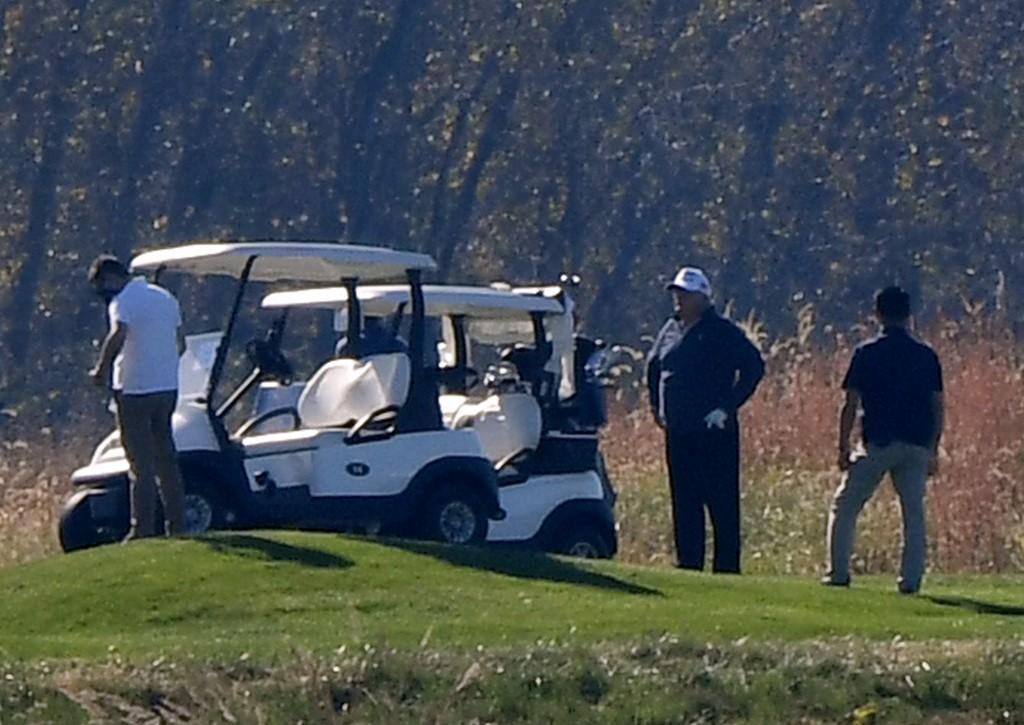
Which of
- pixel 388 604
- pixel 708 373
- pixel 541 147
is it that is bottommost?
pixel 388 604

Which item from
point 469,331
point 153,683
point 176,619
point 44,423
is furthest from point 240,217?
point 153,683

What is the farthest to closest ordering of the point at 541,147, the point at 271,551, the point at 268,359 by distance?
1. the point at 541,147
2. the point at 268,359
3. the point at 271,551

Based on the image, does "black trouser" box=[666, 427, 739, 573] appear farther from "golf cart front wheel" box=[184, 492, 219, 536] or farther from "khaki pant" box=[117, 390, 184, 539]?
"khaki pant" box=[117, 390, 184, 539]

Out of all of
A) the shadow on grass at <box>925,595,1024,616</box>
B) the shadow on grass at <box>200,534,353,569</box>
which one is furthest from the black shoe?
the shadow on grass at <box>200,534,353,569</box>

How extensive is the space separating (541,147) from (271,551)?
27032 mm

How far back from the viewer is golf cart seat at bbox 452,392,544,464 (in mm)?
18344

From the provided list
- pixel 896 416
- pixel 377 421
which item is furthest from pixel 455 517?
pixel 896 416

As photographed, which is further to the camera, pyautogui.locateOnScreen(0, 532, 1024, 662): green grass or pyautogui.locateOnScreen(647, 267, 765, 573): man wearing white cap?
pyautogui.locateOnScreen(647, 267, 765, 573): man wearing white cap

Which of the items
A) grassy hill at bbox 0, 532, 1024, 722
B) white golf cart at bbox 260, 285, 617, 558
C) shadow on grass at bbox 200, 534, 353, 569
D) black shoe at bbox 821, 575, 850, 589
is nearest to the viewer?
grassy hill at bbox 0, 532, 1024, 722

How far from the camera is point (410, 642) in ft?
39.0

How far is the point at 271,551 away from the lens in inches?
571

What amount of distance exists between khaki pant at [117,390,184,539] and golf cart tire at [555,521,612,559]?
3.28 m

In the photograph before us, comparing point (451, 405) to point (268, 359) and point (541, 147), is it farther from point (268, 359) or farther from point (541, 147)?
point (541, 147)

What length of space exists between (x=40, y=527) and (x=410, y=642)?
10901 mm
